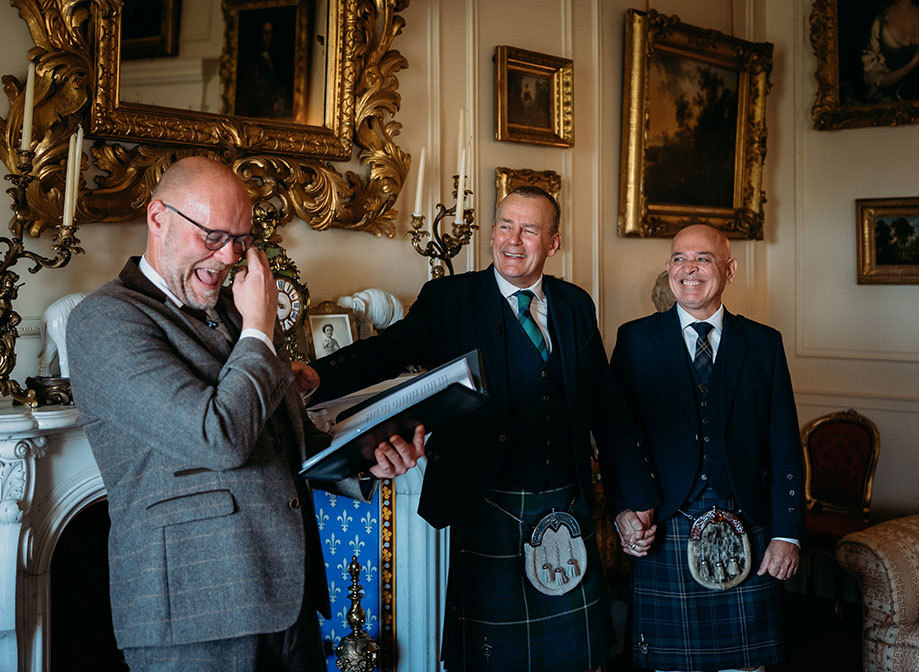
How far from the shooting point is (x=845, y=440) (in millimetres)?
5180

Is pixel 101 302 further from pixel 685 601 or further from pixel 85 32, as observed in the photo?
pixel 685 601

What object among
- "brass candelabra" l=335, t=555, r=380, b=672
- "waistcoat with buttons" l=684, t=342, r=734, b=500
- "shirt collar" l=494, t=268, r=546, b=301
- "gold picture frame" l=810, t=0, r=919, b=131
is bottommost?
"brass candelabra" l=335, t=555, r=380, b=672

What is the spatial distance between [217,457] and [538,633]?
155 centimetres


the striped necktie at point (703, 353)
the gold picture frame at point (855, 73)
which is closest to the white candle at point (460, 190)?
the striped necktie at point (703, 353)

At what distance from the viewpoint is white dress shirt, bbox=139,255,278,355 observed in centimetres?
181

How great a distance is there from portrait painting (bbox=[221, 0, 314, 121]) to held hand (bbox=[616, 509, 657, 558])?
1984 millimetres

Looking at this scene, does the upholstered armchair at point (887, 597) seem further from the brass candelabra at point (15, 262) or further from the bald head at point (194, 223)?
the brass candelabra at point (15, 262)

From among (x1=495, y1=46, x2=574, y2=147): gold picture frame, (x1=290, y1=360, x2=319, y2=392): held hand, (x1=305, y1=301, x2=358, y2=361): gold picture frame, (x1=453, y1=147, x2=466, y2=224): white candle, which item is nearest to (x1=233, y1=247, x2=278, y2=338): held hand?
(x1=290, y1=360, x2=319, y2=392): held hand

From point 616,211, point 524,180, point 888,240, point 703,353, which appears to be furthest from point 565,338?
point 888,240

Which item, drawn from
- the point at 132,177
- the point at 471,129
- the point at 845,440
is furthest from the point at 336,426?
the point at 845,440

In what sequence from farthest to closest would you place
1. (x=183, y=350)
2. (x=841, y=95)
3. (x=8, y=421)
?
1. (x=841, y=95)
2. (x=8, y=421)
3. (x=183, y=350)

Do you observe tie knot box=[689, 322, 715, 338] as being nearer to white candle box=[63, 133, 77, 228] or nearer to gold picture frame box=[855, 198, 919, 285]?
white candle box=[63, 133, 77, 228]

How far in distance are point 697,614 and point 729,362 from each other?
0.88 m

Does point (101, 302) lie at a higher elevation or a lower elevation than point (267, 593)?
higher
